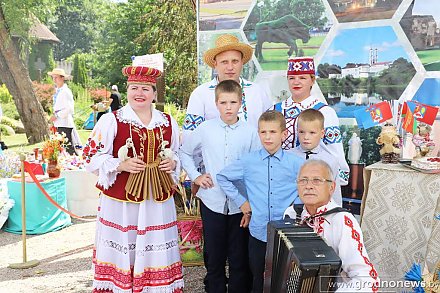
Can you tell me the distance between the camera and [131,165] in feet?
10.3

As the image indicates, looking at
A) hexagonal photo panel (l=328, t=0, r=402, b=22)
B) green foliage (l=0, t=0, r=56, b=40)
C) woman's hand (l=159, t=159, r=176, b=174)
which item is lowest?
woman's hand (l=159, t=159, r=176, b=174)

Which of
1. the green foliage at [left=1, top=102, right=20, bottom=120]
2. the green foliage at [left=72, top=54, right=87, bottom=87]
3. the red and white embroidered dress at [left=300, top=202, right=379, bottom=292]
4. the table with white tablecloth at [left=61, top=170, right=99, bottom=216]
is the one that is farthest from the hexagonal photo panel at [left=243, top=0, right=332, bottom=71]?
the green foliage at [left=72, top=54, right=87, bottom=87]

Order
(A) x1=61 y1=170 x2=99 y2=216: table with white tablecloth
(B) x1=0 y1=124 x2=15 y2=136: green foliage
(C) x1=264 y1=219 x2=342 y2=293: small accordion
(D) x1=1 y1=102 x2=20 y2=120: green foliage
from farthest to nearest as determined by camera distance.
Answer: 1. (D) x1=1 y1=102 x2=20 y2=120: green foliage
2. (B) x1=0 y1=124 x2=15 y2=136: green foliage
3. (A) x1=61 y1=170 x2=99 y2=216: table with white tablecloth
4. (C) x1=264 y1=219 x2=342 y2=293: small accordion

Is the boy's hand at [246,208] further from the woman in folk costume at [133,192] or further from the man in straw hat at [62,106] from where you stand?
the man in straw hat at [62,106]

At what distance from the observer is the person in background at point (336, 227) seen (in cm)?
197

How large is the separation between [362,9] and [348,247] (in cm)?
277

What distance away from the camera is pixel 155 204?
3303 millimetres

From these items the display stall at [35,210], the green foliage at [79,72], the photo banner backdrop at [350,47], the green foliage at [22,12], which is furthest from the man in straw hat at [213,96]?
the green foliage at [79,72]

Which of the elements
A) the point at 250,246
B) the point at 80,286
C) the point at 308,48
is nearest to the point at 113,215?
the point at 250,246

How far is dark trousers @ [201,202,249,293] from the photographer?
3.28 m

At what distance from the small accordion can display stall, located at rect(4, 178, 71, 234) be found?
13.9 ft

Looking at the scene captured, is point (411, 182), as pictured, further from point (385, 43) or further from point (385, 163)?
point (385, 43)

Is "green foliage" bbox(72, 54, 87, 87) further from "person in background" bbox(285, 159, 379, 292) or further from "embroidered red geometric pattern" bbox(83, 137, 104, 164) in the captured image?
"person in background" bbox(285, 159, 379, 292)

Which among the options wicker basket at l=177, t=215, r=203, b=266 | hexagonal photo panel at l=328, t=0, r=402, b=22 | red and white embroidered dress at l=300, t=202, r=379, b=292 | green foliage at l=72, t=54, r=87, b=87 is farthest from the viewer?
green foliage at l=72, t=54, r=87, b=87
